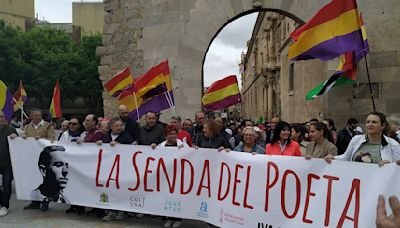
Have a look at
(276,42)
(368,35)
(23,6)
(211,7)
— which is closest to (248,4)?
(211,7)

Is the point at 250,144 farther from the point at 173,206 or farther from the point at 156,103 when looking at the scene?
the point at 156,103

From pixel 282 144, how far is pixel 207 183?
1.01m

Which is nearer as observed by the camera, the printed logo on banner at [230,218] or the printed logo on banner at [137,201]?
the printed logo on banner at [230,218]

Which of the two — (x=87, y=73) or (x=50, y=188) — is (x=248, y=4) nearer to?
(x=50, y=188)

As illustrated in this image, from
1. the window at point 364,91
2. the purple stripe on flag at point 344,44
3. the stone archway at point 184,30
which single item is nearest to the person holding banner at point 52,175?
the purple stripe on flag at point 344,44

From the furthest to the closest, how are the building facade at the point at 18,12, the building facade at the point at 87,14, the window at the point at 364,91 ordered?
the building facade at the point at 87,14 → the building facade at the point at 18,12 → the window at the point at 364,91

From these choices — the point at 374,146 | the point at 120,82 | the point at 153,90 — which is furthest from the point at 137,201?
the point at 120,82

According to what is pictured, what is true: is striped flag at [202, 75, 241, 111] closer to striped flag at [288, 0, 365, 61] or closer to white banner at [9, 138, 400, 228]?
striped flag at [288, 0, 365, 61]

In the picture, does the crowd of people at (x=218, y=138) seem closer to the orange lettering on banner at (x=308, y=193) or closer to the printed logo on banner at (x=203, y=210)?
the orange lettering on banner at (x=308, y=193)

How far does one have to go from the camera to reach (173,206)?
569 centimetres

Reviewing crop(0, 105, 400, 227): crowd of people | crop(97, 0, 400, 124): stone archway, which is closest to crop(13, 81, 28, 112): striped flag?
crop(97, 0, 400, 124): stone archway

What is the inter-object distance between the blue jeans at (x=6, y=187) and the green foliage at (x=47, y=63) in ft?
79.1

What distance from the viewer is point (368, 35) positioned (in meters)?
9.24

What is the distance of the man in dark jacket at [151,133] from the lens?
6375mm
